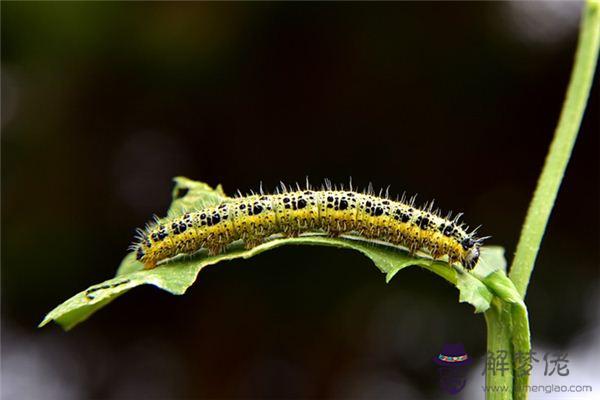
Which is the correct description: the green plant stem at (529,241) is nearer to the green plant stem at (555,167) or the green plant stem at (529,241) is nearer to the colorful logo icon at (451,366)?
the green plant stem at (555,167)

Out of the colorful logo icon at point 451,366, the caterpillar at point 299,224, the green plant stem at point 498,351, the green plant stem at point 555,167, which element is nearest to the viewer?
the green plant stem at point 498,351

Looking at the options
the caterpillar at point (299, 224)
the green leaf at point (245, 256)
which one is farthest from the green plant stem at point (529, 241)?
the caterpillar at point (299, 224)

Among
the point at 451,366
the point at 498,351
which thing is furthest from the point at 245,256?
the point at 451,366

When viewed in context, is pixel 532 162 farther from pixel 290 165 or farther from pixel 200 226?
pixel 200 226

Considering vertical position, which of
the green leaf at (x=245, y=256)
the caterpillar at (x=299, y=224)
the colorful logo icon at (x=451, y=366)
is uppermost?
the caterpillar at (x=299, y=224)

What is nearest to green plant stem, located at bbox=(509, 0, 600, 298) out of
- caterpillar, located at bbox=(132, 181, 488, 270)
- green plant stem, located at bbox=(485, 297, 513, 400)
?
green plant stem, located at bbox=(485, 297, 513, 400)

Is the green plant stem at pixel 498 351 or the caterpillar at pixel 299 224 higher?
the caterpillar at pixel 299 224

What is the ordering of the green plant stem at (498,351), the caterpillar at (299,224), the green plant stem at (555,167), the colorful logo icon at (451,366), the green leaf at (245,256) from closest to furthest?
the green plant stem at (498,351) → the green plant stem at (555,167) → the green leaf at (245,256) → the colorful logo icon at (451,366) → the caterpillar at (299,224)
